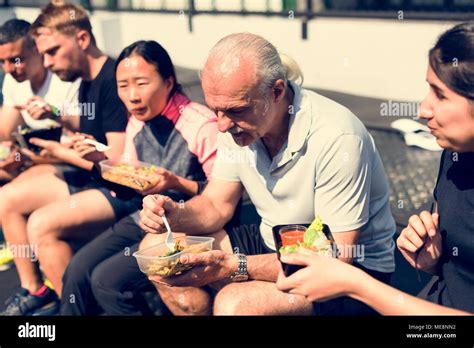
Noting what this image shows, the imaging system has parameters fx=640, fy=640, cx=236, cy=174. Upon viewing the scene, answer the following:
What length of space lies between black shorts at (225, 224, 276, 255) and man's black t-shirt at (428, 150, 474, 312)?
0.83m

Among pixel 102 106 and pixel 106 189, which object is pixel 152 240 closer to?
Result: pixel 106 189

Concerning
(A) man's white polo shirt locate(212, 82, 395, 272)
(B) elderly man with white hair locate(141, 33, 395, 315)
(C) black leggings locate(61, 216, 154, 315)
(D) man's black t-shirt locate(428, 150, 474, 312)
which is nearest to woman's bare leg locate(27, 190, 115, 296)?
(C) black leggings locate(61, 216, 154, 315)

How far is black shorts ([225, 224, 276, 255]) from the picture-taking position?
10.1ft

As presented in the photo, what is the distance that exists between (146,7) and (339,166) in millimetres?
11251

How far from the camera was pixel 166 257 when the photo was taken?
2.64 metres

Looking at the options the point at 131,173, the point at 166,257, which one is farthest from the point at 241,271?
the point at 131,173

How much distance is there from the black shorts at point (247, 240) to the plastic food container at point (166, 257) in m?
0.27

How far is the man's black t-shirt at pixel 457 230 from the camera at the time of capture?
2.39m

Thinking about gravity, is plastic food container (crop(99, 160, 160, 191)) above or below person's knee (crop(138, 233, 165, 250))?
above

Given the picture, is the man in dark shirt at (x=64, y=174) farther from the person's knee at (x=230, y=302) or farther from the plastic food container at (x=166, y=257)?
the person's knee at (x=230, y=302)

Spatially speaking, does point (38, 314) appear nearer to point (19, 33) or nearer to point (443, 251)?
point (19, 33)

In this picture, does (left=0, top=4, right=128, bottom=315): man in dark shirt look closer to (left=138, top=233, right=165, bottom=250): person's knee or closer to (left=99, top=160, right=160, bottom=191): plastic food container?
(left=99, top=160, right=160, bottom=191): plastic food container

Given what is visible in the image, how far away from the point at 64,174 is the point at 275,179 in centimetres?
179

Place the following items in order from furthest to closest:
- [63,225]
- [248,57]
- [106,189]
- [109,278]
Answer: [106,189]
[63,225]
[109,278]
[248,57]
